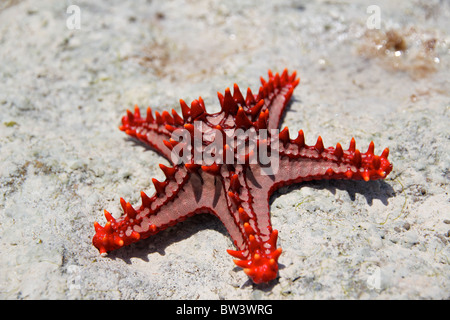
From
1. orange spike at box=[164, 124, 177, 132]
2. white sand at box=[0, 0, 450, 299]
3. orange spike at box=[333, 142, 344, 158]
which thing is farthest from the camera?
orange spike at box=[164, 124, 177, 132]

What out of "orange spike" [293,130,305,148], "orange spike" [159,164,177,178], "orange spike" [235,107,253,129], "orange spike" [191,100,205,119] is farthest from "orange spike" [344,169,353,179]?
"orange spike" [159,164,177,178]

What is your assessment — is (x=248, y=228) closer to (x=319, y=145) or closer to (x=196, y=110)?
(x=319, y=145)

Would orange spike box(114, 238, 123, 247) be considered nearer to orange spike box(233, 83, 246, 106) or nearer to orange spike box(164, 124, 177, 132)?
orange spike box(164, 124, 177, 132)

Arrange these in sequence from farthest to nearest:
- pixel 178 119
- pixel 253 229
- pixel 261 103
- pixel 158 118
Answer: pixel 158 118 < pixel 178 119 < pixel 261 103 < pixel 253 229

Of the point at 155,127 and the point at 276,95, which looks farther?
the point at 276,95

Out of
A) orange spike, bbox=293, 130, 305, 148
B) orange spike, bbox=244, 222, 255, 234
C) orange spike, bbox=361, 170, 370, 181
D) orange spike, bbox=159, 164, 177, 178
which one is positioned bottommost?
orange spike, bbox=244, 222, 255, 234

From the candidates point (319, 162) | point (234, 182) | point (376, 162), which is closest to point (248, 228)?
point (234, 182)

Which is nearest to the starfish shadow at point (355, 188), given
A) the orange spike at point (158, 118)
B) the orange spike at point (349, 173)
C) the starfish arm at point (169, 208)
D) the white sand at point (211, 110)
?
the white sand at point (211, 110)
